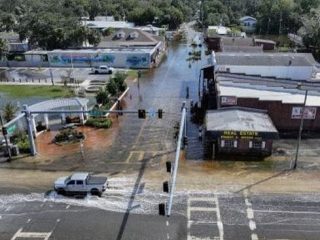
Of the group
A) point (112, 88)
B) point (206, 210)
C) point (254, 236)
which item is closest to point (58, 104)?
point (112, 88)

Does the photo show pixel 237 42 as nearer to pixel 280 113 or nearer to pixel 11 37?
pixel 280 113

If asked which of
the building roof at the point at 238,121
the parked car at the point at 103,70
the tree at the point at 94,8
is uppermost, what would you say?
the tree at the point at 94,8

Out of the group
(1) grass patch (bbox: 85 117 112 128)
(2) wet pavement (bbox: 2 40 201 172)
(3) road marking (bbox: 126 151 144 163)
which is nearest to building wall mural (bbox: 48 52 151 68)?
(2) wet pavement (bbox: 2 40 201 172)

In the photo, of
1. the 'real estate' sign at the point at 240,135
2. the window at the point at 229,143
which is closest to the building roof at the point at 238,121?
the 'real estate' sign at the point at 240,135

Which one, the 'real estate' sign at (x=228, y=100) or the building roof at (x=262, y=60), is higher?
the building roof at (x=262, y=60)

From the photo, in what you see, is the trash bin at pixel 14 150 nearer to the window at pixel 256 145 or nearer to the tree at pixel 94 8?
the window at pixel 256 145

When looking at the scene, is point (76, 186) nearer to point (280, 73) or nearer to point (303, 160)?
point (303, 160)
